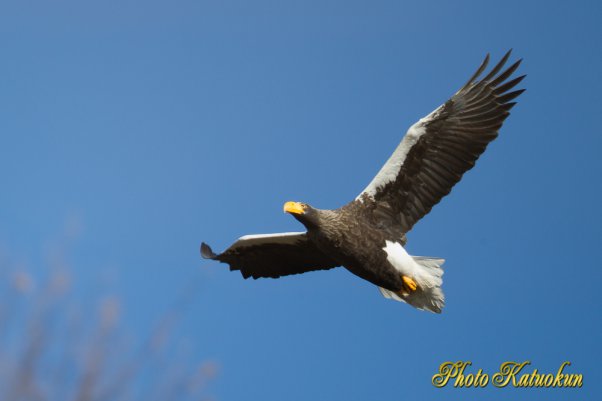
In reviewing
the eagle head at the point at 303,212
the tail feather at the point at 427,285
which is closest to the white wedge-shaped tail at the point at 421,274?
the tail feather at the point at 427,285

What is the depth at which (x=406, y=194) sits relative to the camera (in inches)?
290

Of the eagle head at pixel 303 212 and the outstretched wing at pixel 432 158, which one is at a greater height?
the outstretched wing at pixel 432 158

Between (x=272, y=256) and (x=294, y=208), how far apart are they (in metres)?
1.32

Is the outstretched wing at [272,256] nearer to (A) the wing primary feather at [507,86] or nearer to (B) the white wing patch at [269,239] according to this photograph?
(B) the white wing patch at [269,239]

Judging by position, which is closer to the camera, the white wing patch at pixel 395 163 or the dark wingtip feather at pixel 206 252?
the white wing patch at pixel 395 163

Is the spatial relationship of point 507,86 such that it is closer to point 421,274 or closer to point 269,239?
point 421,274

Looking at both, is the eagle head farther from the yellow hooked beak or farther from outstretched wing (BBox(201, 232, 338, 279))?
outstretched wing (BBox(201, 232, 338, 279))

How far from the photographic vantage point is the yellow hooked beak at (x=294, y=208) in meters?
6.95

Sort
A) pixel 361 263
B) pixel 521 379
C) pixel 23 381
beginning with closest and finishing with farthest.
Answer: pixel 23 381 → pixel 361 263 → pixel 521 379

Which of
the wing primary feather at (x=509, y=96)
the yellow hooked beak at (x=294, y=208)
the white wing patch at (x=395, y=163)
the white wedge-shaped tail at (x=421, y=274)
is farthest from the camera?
the wing primary feather at (x=509, y=96)

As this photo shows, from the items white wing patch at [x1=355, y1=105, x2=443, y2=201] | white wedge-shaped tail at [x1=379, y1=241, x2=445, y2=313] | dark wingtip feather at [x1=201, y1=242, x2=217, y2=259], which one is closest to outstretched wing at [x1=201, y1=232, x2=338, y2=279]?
dark wingtip feather at [x1=201, y1=242, x2=217, y2=259]

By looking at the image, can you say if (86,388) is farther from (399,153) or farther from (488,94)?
(488,94)

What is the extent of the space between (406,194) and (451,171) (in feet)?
1.59

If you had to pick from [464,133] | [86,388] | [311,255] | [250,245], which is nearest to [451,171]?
[464,133]
